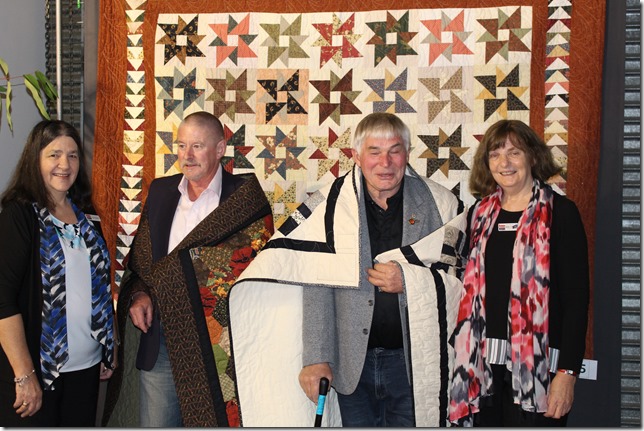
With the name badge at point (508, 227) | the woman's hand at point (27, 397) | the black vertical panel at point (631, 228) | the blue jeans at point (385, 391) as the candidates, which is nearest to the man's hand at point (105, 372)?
the woman's hand at point (27, 397)

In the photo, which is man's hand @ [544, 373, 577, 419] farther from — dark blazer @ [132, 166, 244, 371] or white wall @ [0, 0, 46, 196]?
white wall @ [0, 0, 46, 196]

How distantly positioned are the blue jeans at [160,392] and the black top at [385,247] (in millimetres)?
891

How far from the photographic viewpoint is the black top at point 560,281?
7.16 feet

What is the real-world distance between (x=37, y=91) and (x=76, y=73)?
1.01m

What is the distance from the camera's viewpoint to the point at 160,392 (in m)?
2.74

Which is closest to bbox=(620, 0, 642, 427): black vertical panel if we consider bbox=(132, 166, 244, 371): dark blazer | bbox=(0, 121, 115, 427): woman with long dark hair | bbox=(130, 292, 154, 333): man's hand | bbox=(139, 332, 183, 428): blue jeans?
bbox=(132, 166, 244, 371): dark blazer

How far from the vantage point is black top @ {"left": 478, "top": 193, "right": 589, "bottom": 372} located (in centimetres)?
218

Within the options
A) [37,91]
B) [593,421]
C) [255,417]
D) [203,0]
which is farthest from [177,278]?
[593,421]

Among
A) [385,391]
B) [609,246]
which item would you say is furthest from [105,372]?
[609,246]

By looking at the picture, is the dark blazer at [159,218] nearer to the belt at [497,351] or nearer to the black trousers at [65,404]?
the black trousers at [65,404]

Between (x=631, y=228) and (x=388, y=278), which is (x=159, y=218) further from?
(x=631, y=228)

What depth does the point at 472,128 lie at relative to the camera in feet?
10.9

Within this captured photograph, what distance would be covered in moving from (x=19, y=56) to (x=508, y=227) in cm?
278

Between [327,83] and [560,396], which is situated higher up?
[327,83]
